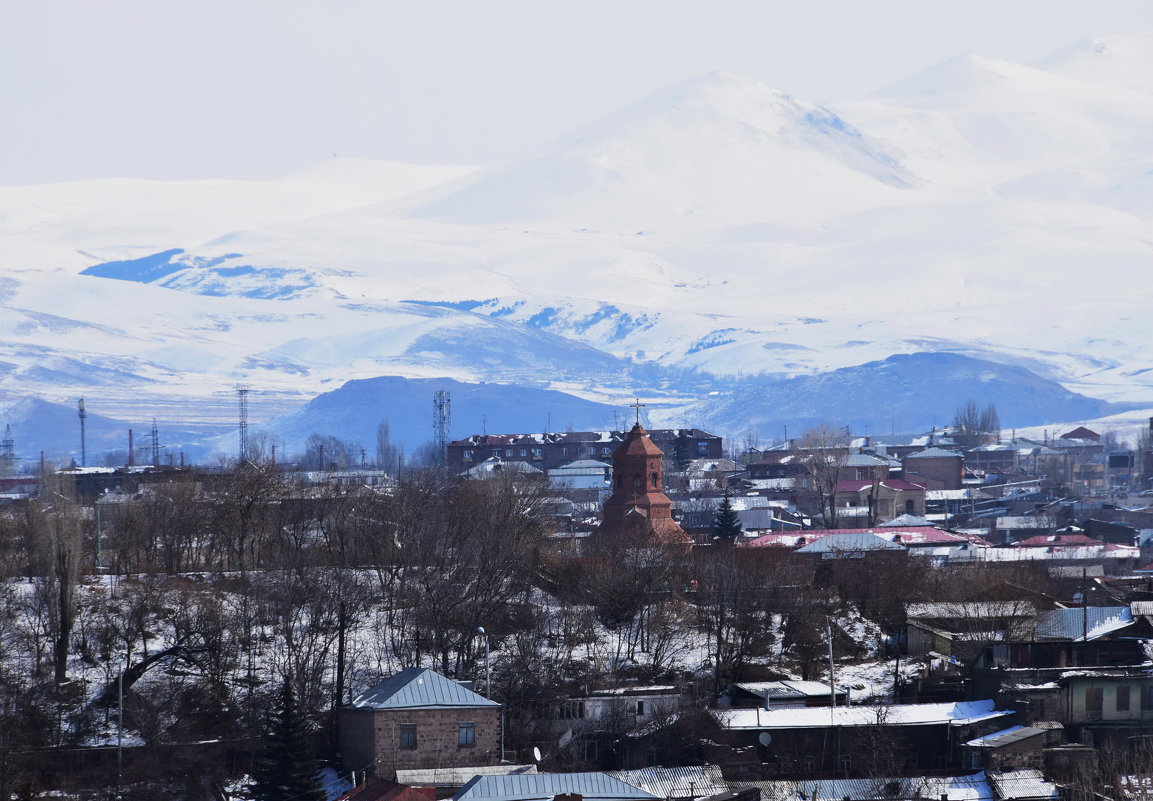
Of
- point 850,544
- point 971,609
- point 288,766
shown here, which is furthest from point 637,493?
point 288,766

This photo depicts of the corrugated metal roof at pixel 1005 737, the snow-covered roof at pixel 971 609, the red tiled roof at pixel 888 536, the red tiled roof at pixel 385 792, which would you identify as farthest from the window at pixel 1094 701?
the red tiled roof at pixel 888 536

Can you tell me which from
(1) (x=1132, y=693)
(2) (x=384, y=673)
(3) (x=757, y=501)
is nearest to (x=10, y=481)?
(3) (x=757, y=501)

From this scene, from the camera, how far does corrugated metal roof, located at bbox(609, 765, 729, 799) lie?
36.5m

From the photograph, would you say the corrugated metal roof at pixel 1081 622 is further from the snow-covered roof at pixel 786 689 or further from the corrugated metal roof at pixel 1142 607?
the snow-covered roof at pixel 786 689

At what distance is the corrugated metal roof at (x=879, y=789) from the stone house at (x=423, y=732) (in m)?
4.76

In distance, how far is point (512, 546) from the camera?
52.6 m

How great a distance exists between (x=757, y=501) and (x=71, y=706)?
169ft

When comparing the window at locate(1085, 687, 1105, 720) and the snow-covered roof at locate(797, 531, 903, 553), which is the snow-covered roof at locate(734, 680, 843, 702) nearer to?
the window at locate(1085, 687, 1105, 720)

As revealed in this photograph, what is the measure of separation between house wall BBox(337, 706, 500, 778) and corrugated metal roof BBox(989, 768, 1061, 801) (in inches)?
343

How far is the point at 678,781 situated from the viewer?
37.1m

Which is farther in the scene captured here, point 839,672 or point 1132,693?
point 839,672

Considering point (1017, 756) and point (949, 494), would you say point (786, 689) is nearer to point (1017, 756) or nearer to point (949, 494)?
point (1017, 756)

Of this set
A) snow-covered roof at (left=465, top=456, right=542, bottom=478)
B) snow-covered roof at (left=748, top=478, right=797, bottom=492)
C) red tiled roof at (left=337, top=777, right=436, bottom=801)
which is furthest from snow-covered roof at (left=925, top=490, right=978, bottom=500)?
red tiled roof at (left=337, top=777, right=436, bottom=801)

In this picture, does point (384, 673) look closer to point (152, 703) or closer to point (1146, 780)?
point (152, 703)
